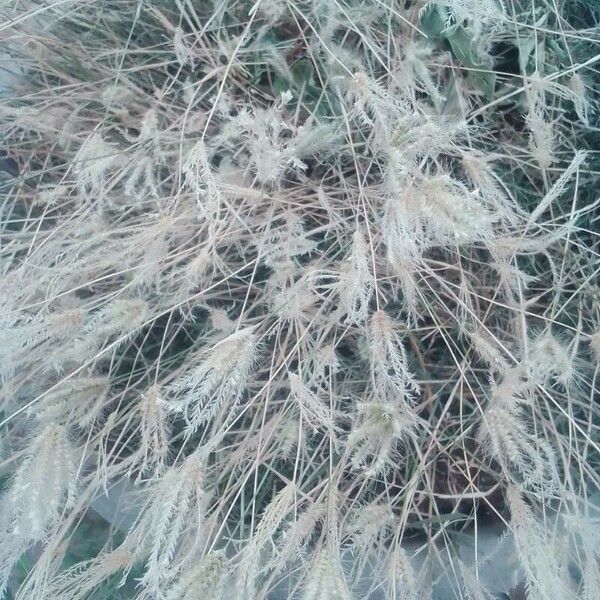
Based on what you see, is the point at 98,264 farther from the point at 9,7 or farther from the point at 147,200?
the point at 9,7

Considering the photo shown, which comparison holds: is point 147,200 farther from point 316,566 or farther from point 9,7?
point 316,566

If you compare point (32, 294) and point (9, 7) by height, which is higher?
point (9, 7)

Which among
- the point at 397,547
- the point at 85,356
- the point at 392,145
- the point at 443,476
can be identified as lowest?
the point at 443,476

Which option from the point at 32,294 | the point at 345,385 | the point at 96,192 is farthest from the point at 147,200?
the point at 345,385

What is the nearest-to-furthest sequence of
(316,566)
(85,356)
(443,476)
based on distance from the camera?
(316,566), (85,356), (443,476)

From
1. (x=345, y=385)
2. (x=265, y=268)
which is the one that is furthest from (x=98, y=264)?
(x=345, y=385)

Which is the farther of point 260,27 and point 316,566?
point 260,27

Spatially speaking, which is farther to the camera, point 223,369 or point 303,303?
point 303,303

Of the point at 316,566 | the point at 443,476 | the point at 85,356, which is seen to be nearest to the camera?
the point at 316,566
